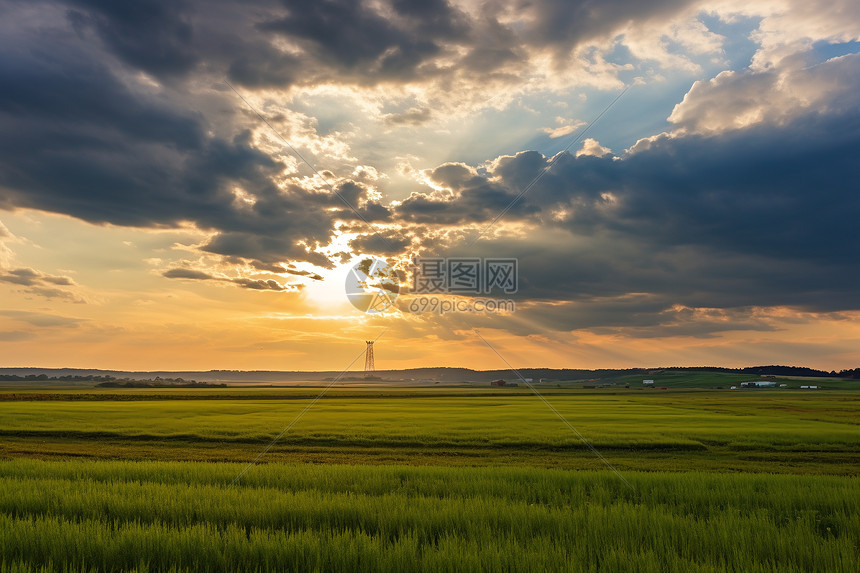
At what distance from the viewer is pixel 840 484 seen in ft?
50.0

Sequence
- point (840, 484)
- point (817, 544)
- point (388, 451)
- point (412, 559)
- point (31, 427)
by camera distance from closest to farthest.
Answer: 1. point (412, 559)
2. point (817, 544)
3. point (840, 484)
4. point (388, 451)
5. point (31, 427)

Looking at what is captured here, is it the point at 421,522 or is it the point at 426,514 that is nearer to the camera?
the point at 421,522

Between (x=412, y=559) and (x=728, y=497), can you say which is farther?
(x=728, y=497)

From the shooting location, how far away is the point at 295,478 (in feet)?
51.2

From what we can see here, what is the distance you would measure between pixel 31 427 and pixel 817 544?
44.9m

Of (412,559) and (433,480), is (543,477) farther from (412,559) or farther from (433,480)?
(412,559)

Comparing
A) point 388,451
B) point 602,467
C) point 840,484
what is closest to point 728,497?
point 840,484

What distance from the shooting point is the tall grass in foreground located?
25.7ft

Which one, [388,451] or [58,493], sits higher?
[58,493]

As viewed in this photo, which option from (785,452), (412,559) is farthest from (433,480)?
(785,452)

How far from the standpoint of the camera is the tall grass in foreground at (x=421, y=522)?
25.7 ft

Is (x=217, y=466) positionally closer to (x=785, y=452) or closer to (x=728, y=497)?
(x=728, y=497)

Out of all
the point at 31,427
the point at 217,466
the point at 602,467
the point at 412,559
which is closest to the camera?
the point at 412,559

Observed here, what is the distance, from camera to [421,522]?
33.2 ft
